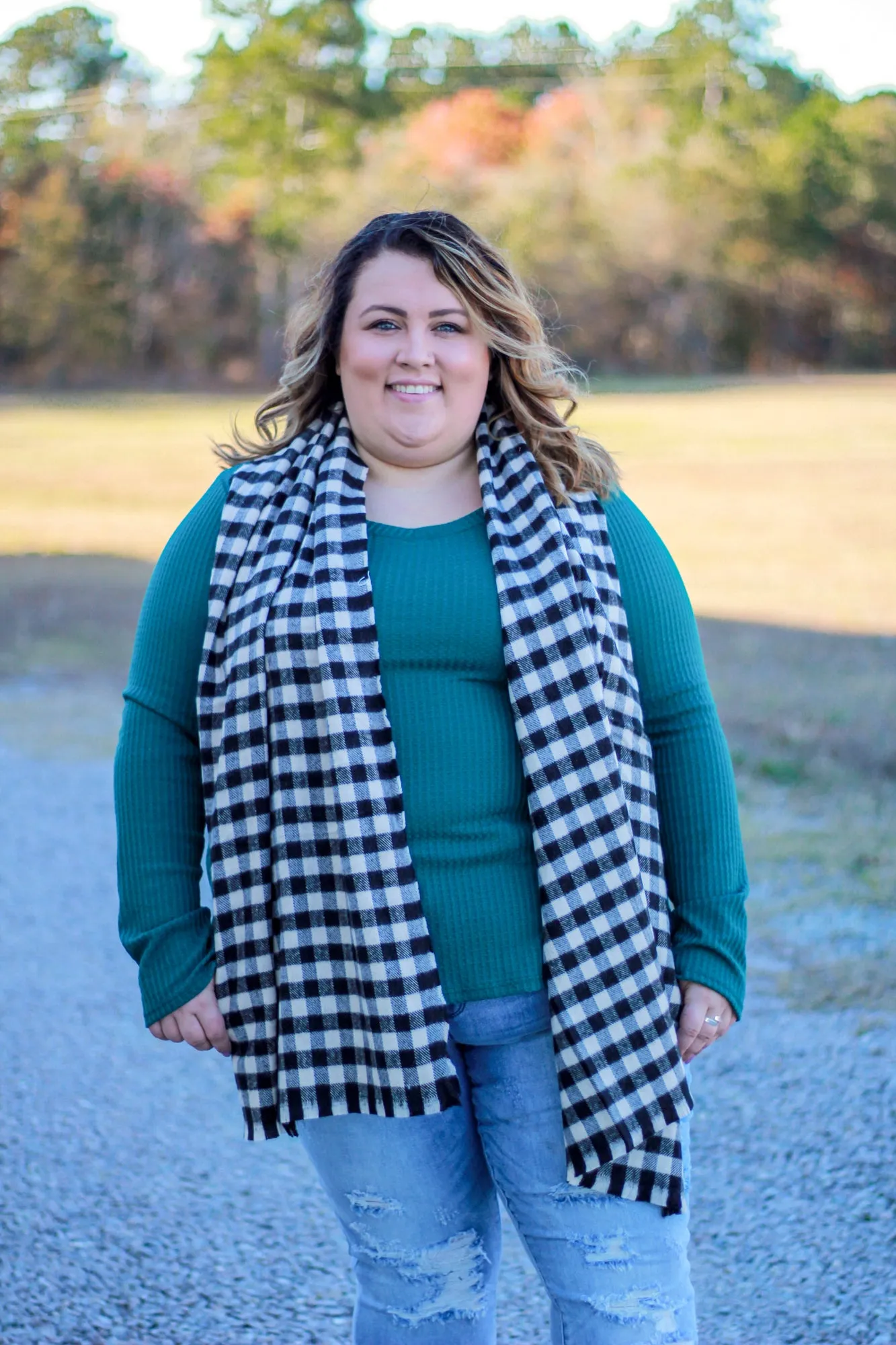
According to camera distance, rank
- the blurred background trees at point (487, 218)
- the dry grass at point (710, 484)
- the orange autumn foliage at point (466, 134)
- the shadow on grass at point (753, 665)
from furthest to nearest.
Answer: the orange autumn foliage at point (466, 134) → the blurred background trees at point (487, 218) → the dry grass at point (710, 484) → the shadow on grass at point (753, 665)

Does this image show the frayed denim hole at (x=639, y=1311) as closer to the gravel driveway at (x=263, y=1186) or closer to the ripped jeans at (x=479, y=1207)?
the ripped jeans at (x=479, y=1207)

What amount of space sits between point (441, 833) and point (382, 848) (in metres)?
0.09

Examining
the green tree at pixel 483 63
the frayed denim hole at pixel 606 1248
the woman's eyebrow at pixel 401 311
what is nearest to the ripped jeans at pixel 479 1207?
the frayed denim hole at pixel 606 1248

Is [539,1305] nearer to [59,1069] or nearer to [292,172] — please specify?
[59,1069]

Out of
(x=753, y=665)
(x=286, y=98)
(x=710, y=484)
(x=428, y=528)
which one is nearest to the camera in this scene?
(x=428, y=528)

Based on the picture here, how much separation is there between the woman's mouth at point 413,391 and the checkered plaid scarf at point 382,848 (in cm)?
15

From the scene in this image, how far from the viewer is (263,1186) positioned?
10.9 ft

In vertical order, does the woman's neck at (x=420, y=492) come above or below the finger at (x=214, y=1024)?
above

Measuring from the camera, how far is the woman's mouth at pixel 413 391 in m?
1.92

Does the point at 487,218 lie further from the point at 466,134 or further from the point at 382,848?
the point at 382,848

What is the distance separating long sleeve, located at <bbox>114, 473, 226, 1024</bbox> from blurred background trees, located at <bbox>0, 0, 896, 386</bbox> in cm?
4285

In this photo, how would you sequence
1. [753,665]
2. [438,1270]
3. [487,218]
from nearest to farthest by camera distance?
[438,1270]
[753,665]
[487,218]

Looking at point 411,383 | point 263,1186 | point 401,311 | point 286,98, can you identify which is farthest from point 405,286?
point 286,98

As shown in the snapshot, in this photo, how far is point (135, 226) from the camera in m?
47.3
